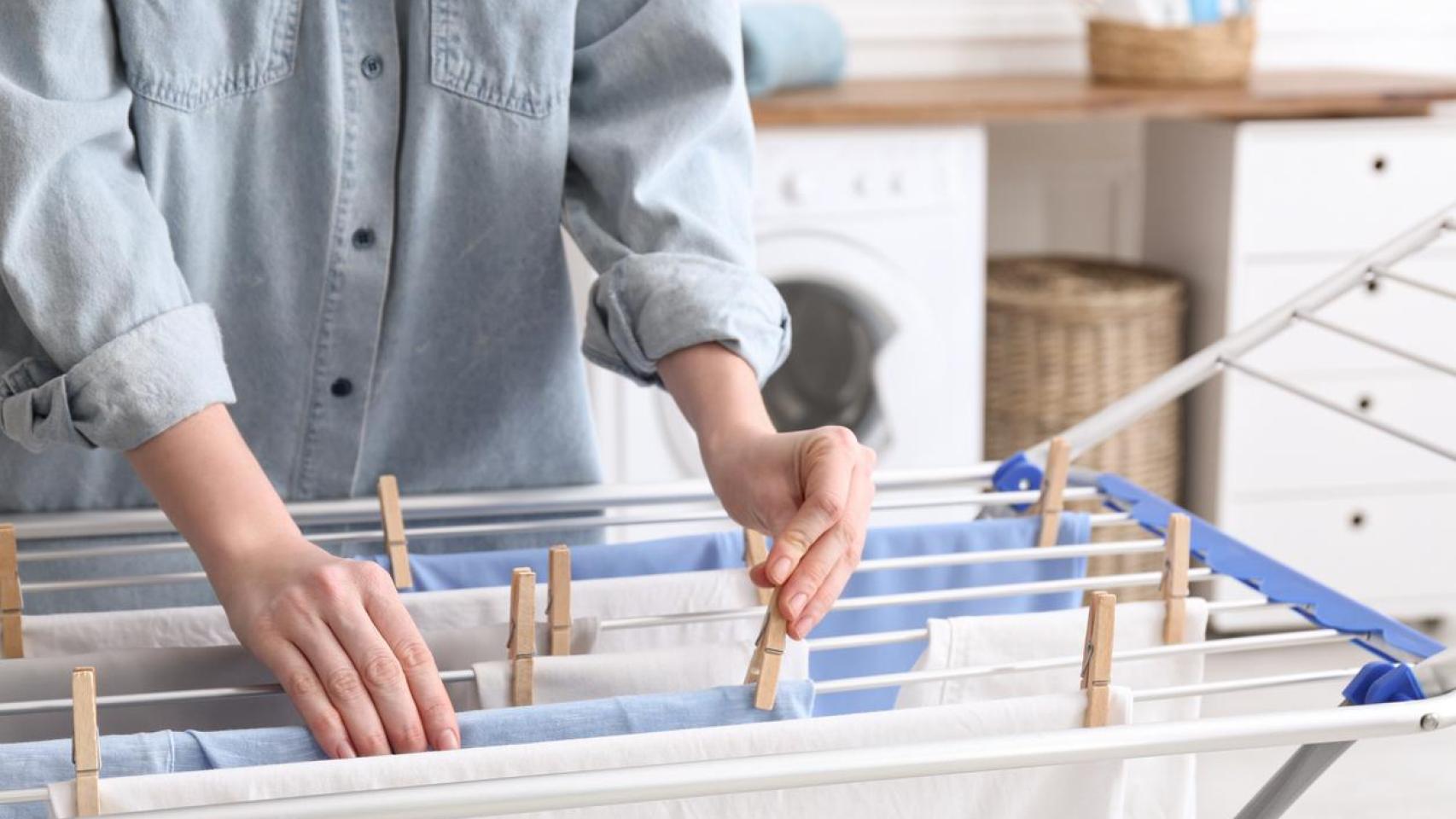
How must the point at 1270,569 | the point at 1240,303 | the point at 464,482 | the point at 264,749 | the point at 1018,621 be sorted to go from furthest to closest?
the point at 1240,303 < the point at 464,482 < the point at 1270,569 < the point at 1018,621 < the point at 264,749

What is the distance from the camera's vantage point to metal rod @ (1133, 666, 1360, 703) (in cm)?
78

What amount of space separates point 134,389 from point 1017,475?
62 centimetres

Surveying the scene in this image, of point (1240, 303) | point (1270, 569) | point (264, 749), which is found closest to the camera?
point (264, 749)

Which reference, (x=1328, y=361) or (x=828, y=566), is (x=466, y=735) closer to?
(x=828, y=566)

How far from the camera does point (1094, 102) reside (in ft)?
8.14

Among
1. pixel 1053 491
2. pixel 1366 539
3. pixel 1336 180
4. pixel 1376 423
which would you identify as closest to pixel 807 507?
pixel 1053 491

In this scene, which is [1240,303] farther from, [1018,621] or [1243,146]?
[1018,621]

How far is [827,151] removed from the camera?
244 cm

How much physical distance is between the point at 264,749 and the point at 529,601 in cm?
14

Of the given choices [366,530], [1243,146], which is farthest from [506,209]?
[1243,146]

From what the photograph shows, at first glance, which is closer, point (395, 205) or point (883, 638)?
point (883, 638)

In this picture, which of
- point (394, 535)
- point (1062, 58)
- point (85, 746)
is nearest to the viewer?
point (85, 746)

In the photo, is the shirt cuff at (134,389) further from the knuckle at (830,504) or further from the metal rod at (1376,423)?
the metal rod at (1376,423)

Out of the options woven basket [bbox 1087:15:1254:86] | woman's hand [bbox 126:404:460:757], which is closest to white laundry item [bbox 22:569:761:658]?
woman's hand [bbox 126:404:460:757]
